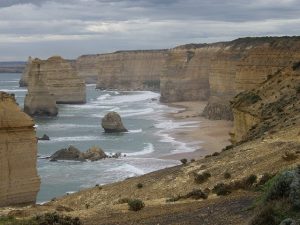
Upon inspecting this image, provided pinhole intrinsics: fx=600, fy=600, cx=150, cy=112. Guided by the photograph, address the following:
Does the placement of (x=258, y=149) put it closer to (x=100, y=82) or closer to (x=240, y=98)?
(x=240, y=98)

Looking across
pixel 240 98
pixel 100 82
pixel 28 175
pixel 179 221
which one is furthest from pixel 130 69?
pixel 179 221

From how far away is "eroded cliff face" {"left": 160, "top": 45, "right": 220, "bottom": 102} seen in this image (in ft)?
308

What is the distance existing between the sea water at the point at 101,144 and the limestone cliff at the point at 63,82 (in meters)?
5.72

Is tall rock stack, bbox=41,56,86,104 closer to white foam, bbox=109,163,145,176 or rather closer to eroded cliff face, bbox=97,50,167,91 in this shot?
eroded cliff face, bbox=97,50,167,91

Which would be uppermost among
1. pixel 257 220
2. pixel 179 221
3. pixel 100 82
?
pixel 257 220

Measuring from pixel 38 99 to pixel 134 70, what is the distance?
2769 inches

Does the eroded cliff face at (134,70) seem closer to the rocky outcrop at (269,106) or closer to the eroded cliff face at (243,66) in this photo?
the eroded cliff face at (243,66)

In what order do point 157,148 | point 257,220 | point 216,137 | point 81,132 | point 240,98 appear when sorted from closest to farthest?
point 257,220, point 240,98, point 157,148, point 216,137, point 81,132

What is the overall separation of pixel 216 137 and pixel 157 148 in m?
7.83

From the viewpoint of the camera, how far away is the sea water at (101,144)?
111ft

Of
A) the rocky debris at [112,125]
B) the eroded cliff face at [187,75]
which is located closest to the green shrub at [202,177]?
the rocky debris at [112,125]

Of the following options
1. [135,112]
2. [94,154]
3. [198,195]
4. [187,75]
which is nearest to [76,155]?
[94,154]

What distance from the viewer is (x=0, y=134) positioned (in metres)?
22.0

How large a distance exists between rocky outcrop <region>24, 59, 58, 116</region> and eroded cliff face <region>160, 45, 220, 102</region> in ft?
87.8
